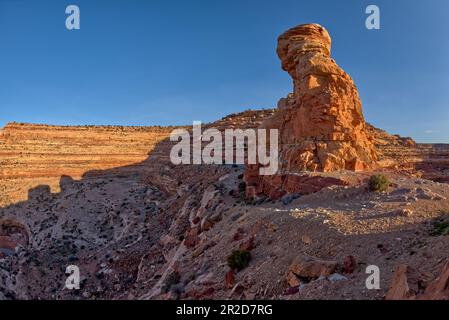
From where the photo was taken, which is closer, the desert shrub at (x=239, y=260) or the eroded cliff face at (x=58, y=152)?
the desert shrub at (x=239, y=260)

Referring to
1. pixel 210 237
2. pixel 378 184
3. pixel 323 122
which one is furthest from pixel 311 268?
pixel 323 122

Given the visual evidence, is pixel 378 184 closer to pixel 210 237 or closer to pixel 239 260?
pixel 239 260

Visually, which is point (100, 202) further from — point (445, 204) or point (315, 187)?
point (445, 204)

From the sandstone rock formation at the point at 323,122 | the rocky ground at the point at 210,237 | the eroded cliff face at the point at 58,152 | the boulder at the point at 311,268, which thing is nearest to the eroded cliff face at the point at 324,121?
the sandstone rock formation at the point at 323,122

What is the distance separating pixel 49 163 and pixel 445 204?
36.3 m

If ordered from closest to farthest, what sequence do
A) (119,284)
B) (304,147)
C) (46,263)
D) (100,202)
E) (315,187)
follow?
(315,187) < (304,147) < (119,284) < (46,263) < (100,202)

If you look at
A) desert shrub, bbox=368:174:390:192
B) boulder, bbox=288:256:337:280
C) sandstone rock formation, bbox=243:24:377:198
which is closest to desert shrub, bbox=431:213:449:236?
boulder, bbox=288:256:337:280

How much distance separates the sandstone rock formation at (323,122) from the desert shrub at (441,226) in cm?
654

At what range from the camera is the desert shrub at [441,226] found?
9539 mm

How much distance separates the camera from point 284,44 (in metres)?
20.3

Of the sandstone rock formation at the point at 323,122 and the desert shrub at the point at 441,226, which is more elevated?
the sandstone rock formation at the point at 323,122

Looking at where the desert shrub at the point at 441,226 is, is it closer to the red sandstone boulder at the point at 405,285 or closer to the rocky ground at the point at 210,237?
the rocky ground at the point at 210,237
